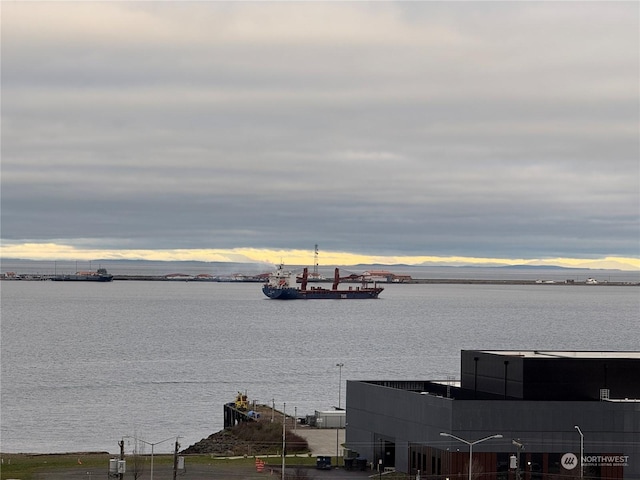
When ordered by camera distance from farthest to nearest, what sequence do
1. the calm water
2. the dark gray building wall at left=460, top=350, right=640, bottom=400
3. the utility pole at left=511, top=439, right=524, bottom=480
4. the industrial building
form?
the calm water < the dark gray building wall at left=460, top=350, right=640, bottom=400 < the industrial building < the utility pole at left=511, top=439, right=524, bottom=480

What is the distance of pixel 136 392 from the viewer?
406 feet

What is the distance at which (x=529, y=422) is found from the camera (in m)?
61.6

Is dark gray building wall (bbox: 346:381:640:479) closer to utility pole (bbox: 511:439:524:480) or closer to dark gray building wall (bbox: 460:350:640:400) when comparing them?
utility pole (bbox: 511:439:524:480)

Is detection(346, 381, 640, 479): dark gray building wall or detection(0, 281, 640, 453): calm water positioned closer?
detection(346, 381, 640, 479): dark gray building wall

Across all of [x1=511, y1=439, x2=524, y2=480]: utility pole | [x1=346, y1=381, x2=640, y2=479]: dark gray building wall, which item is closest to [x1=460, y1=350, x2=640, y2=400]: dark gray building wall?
[x1=346, y1=381, x2=640, y2=479]: dark gray building wall

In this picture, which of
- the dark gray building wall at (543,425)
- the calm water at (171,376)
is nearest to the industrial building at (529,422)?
the dark gray building wall at (543,425)

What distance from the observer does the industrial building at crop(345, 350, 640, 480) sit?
6125 centimetres

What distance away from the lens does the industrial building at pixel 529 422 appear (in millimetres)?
61250

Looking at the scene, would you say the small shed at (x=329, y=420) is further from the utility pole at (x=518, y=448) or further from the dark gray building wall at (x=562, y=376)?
the utility pole at (x=518, y=448)

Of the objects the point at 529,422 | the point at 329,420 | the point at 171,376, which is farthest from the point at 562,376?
the point at 171,376

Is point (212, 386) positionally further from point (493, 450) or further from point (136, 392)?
point (493, 450)

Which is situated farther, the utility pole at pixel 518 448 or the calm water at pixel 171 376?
the calm water at pixel 171 376

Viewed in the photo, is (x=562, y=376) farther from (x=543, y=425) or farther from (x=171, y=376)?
(x=171, y=376)

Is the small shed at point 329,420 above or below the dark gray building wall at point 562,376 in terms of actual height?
below
